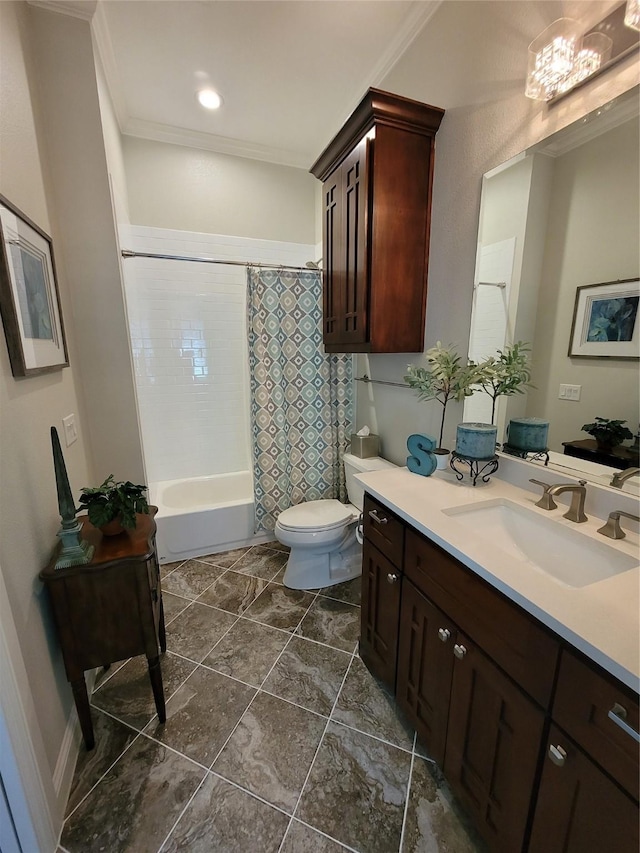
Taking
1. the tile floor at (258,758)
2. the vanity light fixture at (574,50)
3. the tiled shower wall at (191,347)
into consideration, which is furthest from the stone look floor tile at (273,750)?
the vanity light fixture at (574,50)

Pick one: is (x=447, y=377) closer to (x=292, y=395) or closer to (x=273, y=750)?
(x=292, y=395)

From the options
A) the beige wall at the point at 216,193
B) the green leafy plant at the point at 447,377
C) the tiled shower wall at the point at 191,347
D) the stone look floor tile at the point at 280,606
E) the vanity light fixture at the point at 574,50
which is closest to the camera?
the vanity light fixture at the point at 574,50

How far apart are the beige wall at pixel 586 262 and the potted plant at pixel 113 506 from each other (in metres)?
1.48

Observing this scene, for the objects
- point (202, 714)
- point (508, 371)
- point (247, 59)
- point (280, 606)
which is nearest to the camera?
point (508, 371)

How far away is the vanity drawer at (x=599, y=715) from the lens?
59 cm

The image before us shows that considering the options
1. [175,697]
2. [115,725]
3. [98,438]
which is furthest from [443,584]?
[98,438]

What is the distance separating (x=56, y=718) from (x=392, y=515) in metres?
1.31

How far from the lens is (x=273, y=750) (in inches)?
49.9

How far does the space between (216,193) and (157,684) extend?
9.94 ft

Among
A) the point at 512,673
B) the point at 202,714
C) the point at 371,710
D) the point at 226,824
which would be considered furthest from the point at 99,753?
the point at 512,673

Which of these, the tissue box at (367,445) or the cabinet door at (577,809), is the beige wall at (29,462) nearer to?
the cabinet door at (577,809)

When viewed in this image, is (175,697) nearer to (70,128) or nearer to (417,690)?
(417,690)

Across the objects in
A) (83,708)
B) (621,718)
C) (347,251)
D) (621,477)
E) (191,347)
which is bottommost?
(83,708)

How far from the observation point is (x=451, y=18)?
1.43 meters
